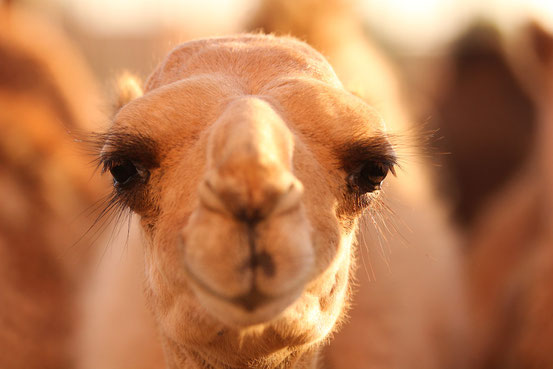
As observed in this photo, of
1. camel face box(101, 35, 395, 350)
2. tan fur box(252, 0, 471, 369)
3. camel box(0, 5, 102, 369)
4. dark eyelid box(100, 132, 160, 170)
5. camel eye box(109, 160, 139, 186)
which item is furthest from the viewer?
camel box(0, 5, 102, 369)

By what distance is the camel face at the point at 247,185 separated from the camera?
1.76 m

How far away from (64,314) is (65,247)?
0.67m

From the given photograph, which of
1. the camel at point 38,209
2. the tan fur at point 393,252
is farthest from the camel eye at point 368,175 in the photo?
the camel at point 38,209

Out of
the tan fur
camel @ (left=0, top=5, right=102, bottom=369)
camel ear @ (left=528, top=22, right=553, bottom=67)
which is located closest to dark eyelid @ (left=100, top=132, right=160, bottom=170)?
the tan fur

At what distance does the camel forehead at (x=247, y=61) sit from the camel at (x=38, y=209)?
2.05 metres

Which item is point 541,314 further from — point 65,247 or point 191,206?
point 65,247

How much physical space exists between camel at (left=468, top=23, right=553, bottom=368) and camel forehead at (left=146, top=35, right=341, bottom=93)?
322 centimetres

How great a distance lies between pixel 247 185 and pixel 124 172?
884 mm

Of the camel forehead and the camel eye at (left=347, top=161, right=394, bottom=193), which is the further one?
the camel forehead

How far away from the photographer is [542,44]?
22.1 feet

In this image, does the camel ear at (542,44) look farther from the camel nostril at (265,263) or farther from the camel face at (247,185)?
the camel nostril at (265,263)

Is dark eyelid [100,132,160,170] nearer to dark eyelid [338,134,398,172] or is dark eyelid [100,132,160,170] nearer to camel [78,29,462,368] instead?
camel [78,29,462,368]

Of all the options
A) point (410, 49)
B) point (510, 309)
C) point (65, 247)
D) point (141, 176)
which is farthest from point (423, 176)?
point (410, 49)

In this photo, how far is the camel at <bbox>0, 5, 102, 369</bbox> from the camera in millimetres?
5066
